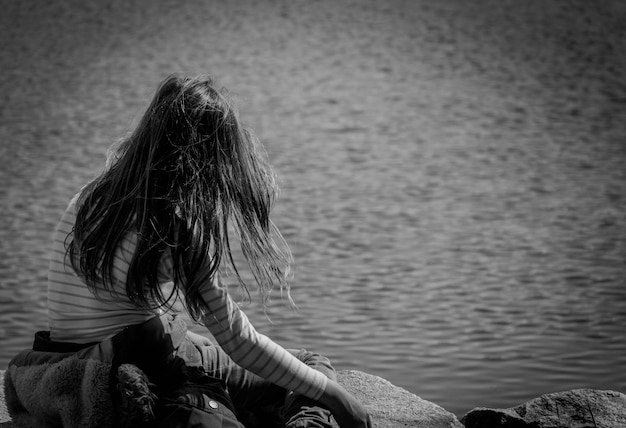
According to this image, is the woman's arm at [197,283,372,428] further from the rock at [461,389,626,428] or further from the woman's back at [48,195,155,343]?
the rock at [461,389,626,428]

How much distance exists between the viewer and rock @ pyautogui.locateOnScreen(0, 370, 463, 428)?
103 inches

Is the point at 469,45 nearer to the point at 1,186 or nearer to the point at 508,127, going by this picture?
the point at 508,127

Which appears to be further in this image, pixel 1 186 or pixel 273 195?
pixel 1 186

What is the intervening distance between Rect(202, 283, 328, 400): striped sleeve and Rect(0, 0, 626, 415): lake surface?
4.63 feet

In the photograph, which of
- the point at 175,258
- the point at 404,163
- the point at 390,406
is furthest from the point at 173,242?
the point at 404,163


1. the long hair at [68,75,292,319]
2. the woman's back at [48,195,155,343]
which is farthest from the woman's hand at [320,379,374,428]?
the woman's back at [48,195,155,343]

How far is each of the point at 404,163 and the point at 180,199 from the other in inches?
200

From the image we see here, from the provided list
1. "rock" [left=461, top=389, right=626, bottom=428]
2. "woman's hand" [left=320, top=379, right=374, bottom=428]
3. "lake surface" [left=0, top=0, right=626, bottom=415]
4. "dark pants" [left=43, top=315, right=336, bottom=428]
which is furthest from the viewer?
"lake surface" [left=0, top=0, right=626, bottom=415]

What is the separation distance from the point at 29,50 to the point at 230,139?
9.65 meters

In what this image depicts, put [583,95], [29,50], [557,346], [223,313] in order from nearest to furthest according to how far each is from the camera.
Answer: [223,313] < [557,346] < [583,95] < [29,50]

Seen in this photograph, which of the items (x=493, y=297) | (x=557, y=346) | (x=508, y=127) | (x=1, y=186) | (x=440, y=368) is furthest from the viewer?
(x=508, y=127)

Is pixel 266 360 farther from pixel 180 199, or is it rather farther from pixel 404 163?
pixel 404 163

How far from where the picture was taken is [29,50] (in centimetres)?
1107

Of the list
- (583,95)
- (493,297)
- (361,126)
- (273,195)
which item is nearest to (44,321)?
(493,297)
